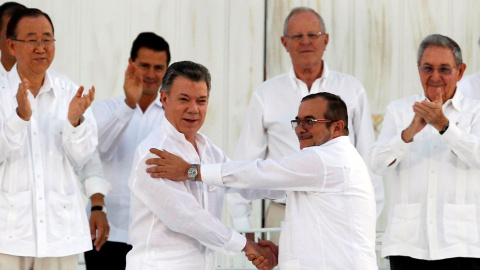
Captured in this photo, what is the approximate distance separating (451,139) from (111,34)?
2.60 m

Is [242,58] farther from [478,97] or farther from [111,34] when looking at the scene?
[478,97]

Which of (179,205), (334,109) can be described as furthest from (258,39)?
(179,205)

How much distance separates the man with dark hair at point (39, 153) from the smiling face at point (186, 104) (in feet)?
1.80

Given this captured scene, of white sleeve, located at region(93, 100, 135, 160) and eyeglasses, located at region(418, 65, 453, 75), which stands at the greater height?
eyeglasses, located at region(418, 65, 453, 75)

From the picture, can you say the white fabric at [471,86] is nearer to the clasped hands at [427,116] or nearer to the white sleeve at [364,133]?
the white sleeve at [364,133]

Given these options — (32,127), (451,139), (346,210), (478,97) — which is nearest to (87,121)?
(32,127)

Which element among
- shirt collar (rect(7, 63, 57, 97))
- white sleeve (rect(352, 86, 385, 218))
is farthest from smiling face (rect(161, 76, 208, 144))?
white sleeve (rect(352, 86, 385, 218))

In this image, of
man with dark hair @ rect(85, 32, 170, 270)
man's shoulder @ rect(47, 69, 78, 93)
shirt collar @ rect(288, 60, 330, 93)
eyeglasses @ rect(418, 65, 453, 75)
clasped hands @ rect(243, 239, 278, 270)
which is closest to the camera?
clasped hands @ rect(243, 239, 278, 270)

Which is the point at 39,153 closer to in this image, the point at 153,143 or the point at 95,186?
the point at 95,186

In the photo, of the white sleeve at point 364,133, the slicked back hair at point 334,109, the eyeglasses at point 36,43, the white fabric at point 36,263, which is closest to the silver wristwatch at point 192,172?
the slicked back hair at point 334,109

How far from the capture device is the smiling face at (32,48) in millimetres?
5254

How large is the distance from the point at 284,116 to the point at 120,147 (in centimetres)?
93

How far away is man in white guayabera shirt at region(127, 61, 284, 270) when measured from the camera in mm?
4645

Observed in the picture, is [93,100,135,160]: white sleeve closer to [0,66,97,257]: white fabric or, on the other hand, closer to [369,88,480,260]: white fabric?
[0,66,97,257]: white fabric
